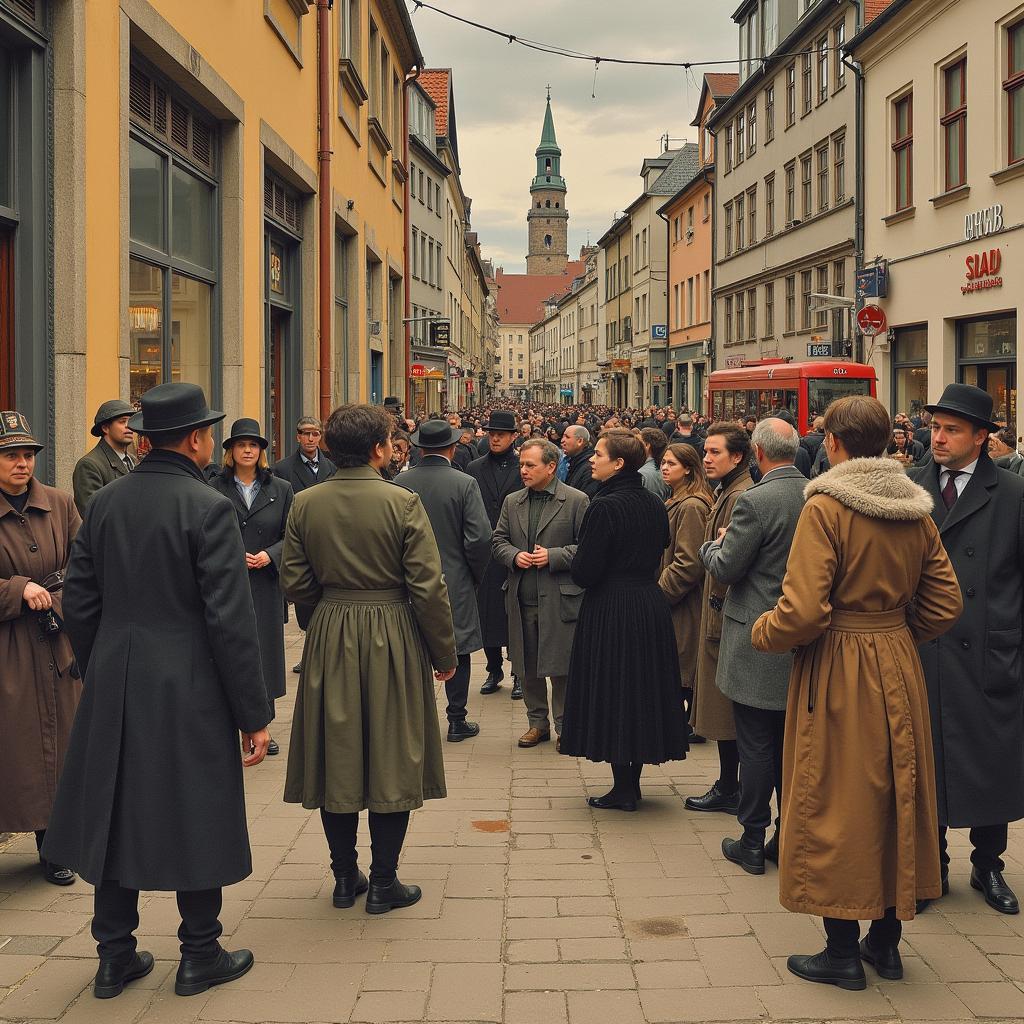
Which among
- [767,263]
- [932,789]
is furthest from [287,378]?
[767,263]

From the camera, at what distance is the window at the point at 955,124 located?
20.8 metres

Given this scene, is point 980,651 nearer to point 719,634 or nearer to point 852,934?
point 852,934

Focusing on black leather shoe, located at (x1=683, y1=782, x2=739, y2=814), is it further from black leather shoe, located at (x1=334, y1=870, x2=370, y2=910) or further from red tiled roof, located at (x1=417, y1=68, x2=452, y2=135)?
red tiled roof, located at (x1=417, y1=68, x2=452, y2=135)

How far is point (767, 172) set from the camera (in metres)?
36.8

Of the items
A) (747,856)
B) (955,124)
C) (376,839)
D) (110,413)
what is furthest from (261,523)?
(955,124)

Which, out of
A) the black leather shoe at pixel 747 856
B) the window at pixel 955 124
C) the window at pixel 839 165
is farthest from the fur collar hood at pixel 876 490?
the window at pixel 839 165

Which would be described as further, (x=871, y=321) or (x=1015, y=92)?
(x=871, y=321)

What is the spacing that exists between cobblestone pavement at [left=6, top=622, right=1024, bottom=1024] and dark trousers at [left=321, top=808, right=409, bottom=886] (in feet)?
0.55

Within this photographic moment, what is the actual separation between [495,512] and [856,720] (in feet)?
19.8

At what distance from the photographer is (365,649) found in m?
4.80

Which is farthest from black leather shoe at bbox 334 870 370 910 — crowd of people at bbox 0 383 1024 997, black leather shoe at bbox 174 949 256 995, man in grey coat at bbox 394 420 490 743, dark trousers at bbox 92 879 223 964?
man in grey coat at bbox 394 420 490 743

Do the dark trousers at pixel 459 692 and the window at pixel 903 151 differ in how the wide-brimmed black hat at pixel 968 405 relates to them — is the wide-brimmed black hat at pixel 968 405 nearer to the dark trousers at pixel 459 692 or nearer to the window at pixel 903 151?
the dark trousers at pixel 459 692

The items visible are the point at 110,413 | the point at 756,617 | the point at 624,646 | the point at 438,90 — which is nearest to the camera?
the point at 756,617

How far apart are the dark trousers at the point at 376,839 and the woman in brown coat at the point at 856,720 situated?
5.13 feet
